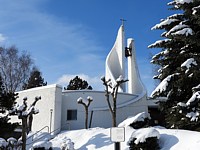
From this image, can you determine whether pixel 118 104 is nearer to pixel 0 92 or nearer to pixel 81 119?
pixel 81 119

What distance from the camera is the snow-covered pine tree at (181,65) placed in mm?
10727

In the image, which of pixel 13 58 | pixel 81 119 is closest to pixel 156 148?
pixel 81 119

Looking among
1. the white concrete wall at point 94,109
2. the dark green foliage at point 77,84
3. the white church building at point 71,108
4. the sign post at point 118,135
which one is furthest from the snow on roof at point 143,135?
the dark green foliage at point 77,84

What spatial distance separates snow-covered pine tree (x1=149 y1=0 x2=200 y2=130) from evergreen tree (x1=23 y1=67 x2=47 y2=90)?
2941 cm

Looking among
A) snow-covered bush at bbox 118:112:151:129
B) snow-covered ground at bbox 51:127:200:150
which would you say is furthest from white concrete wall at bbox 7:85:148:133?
snow-covered bush at bbox 118:112:151:129

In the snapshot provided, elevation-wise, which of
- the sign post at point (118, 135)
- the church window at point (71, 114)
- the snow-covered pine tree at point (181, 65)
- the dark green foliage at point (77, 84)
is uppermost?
the dark green foliage at point (77, 84)

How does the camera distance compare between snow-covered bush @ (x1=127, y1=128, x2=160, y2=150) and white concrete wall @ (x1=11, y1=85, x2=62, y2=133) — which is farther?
white concrete wall @ (x1=11, y1=85, x2=62, y2=133)

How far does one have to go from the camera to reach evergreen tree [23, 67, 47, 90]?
131 feet

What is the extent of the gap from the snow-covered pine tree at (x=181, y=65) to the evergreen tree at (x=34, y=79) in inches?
1158

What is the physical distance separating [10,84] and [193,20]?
29.0m

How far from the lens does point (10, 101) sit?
13750mm

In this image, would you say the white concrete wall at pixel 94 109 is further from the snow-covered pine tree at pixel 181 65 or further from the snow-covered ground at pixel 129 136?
the snow-covered pine tree at pixel 181 65

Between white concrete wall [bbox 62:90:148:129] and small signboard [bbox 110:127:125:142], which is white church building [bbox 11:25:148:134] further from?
small signboard [bbox 110:127:125:142]

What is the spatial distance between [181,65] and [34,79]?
32.9 metres
